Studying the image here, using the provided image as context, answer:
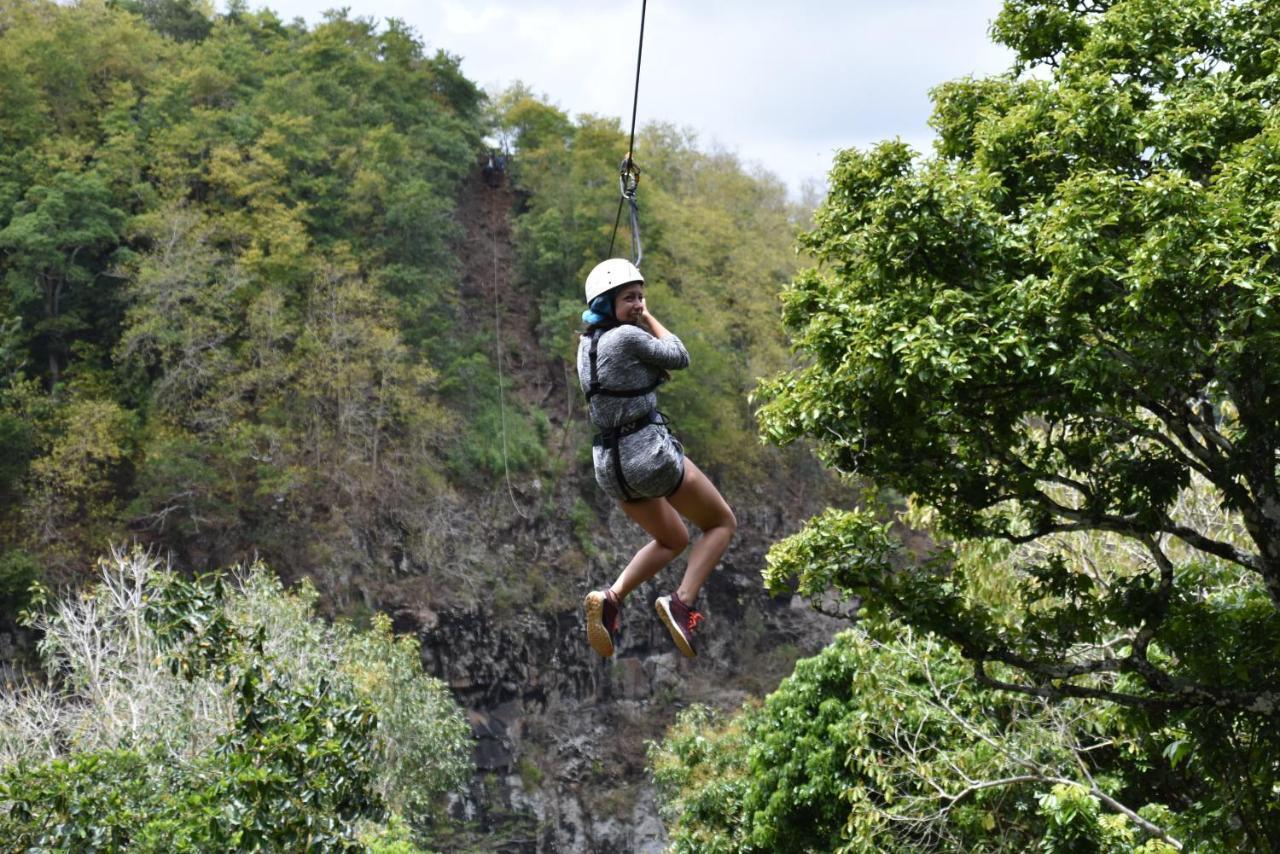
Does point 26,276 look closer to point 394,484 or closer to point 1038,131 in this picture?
point 394,484

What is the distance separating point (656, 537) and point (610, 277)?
994mm

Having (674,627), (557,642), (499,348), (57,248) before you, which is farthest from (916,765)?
(499,348)

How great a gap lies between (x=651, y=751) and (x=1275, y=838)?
15738 mm

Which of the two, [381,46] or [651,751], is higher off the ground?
[381,46]

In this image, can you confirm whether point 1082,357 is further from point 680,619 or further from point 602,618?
point 602,618

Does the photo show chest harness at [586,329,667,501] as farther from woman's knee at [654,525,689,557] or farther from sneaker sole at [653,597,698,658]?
sneaker sole at [653,597,698,658]

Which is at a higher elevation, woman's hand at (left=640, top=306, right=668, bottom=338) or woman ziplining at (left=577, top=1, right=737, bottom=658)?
woman's hand at (left=640, top=306, right=668, bottom=338)

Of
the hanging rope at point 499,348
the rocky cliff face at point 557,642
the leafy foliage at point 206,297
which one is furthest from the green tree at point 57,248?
the hanging rope at point 499,348

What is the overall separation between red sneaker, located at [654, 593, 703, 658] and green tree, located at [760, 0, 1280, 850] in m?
1.99

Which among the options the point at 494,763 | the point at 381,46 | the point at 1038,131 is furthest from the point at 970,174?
the point at 381,46

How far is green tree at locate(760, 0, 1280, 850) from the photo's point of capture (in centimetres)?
629

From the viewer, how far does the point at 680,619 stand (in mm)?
5078

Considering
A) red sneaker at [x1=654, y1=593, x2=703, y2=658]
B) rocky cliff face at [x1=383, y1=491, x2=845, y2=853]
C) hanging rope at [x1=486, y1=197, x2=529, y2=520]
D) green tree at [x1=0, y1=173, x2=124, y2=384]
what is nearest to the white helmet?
red sneaker at [x1=654, y1=593, x2=703, y2=658]

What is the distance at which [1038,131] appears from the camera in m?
7.57
